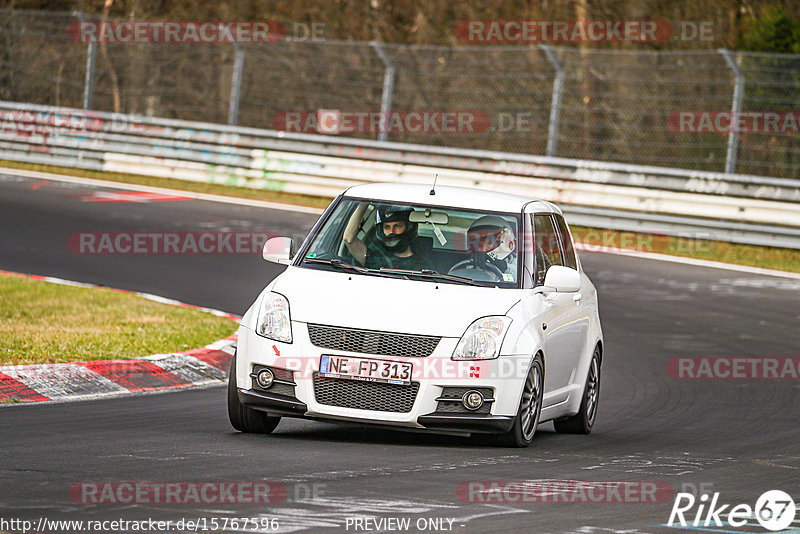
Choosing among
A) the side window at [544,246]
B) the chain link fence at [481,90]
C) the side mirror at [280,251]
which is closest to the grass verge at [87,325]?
the side mirror at [280,251]

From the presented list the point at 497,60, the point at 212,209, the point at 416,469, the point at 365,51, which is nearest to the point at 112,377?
the point at 416,469

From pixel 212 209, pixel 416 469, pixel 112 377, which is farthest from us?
pixel 212 209

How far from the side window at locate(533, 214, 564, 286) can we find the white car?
0.09ft

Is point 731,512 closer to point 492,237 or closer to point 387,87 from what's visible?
point 492,237

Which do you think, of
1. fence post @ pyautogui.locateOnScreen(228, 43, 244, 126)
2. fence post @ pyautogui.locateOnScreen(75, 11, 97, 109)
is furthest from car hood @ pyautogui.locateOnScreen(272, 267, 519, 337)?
fence post @ pyautogui.locateOnScreen(75, 11, 97, 109)

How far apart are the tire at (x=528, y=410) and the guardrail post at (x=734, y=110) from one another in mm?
12339

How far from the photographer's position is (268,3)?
42531 millimetres

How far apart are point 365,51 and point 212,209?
6.50 m

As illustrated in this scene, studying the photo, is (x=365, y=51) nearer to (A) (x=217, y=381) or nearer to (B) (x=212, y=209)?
(B) (x=212, y=209)

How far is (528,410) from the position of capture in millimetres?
8461

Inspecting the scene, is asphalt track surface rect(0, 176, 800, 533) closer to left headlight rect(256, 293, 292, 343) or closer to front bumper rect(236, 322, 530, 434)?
front bumper rect(236, 322, 530, 434)

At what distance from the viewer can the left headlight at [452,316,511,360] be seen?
800cm

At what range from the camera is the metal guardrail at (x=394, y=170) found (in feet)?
65.9

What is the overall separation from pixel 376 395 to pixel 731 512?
215 centimetres
